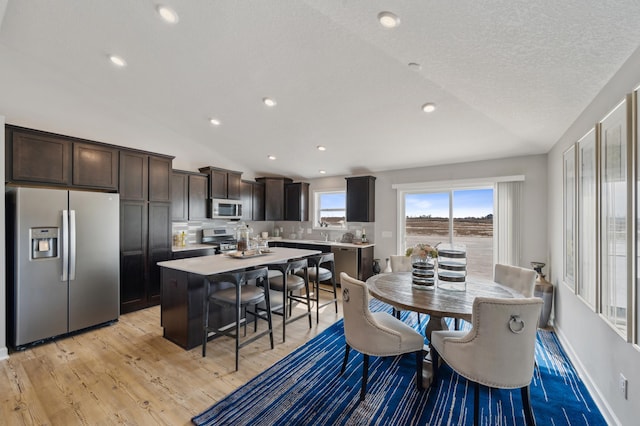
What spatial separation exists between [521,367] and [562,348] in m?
1.78

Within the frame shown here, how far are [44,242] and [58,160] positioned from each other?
1.01 meters

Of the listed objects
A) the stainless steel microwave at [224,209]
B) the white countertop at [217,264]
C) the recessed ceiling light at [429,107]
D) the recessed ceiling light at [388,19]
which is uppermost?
the recessed ceiling light at [388,19]

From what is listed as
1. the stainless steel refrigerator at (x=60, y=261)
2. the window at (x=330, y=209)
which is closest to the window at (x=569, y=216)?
the window at (x=330, y=209)

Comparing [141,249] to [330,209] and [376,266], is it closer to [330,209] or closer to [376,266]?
[330,209]

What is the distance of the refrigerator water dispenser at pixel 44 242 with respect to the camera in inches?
109

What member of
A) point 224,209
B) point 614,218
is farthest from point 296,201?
point 614,218

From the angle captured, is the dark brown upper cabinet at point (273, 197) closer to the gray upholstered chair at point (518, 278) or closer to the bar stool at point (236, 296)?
the bar stool at point (236, 296)

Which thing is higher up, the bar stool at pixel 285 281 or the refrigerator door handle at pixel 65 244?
the refrigerator door handle at pixel 65 244

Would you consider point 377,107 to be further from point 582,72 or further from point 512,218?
point 512,218

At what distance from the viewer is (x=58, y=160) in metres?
3.19

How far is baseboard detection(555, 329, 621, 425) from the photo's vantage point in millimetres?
1761

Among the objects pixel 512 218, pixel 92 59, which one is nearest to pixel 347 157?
pixel 512 218

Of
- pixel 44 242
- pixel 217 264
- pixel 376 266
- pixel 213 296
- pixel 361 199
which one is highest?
pixel 361 199

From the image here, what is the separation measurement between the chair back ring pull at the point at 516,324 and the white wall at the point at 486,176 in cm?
295
